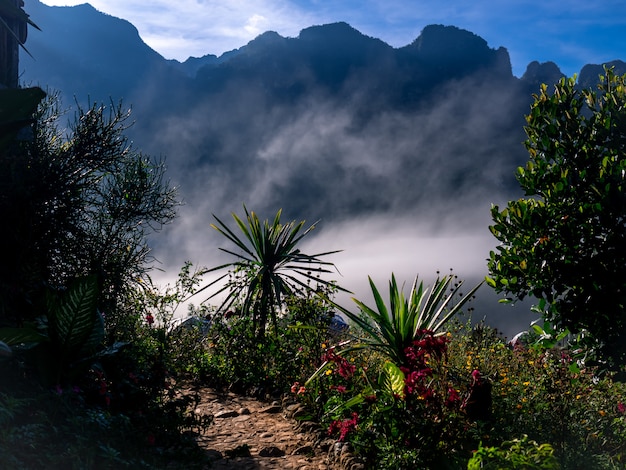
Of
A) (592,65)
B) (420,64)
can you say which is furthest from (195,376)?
(592,65)

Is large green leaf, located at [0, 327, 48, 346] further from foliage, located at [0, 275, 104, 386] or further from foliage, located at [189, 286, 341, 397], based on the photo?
foliage, located at [189, 286, 341, 397]

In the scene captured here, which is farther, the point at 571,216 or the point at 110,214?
the point at 110,214

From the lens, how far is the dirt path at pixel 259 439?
192 inches

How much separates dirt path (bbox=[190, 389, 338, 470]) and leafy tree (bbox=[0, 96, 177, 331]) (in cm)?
227

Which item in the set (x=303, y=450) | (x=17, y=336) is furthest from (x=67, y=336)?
(x=303, y=450)

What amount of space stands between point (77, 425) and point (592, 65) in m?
87.5

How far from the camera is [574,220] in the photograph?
14.2 ft

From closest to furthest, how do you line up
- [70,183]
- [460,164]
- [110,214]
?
1. [70,183]
2. [110,214]
3. [460,164]

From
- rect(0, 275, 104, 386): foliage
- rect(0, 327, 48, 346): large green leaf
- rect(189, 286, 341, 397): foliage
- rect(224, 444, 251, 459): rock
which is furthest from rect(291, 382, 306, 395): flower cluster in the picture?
rect(0, 327, 48, 346): large green leaf

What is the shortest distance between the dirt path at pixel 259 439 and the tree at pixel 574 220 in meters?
2.45

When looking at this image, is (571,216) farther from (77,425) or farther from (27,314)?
(27,314)

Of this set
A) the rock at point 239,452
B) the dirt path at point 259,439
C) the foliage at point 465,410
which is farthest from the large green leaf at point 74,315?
the foliage at point 465,410

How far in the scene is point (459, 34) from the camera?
284 ft

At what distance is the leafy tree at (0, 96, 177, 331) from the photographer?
5809mm
